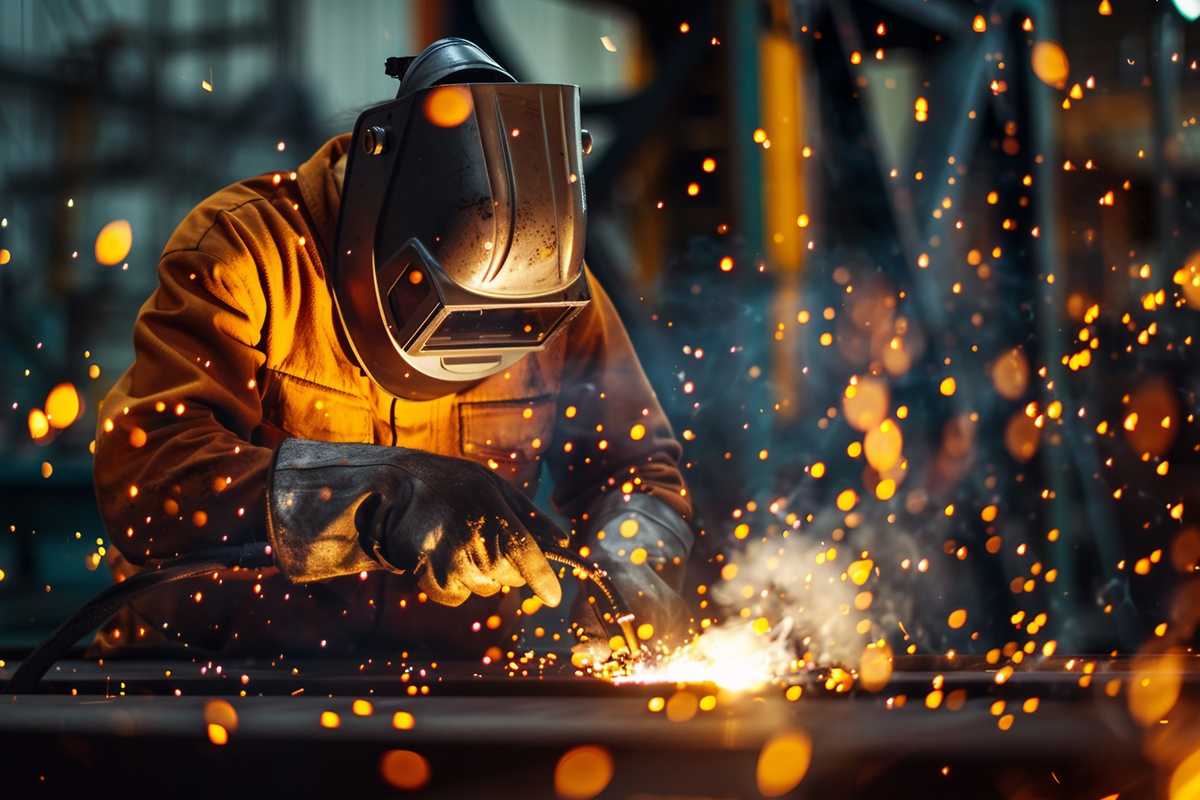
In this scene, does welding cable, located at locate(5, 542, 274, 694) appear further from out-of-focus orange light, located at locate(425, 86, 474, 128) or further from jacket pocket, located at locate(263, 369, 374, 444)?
out-of-focus orange light, located at locate(425, 86, 474, 128)

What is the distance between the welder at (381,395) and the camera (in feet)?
3.73

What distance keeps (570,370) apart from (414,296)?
0.43 meters

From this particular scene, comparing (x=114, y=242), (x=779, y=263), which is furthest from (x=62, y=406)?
(x=779, y=263)

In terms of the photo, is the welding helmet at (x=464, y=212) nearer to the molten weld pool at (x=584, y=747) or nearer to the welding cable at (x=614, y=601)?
the welding cable at (x=614, y=601)

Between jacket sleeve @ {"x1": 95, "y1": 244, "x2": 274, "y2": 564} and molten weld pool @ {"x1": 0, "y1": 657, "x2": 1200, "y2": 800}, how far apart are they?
0.24m

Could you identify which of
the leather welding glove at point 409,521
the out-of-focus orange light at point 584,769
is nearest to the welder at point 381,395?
the leather welding glove at point 409,521

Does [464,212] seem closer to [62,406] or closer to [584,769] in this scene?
[584,769]

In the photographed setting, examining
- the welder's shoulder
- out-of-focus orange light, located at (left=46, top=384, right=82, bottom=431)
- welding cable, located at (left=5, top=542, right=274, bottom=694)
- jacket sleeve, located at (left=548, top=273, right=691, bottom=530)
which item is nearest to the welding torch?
welding cable, located at (left=5, top=542, right=274, bottom=694)

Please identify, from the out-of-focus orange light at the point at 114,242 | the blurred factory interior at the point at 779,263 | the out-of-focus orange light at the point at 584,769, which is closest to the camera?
the out-of-focus orange light at the point at 584,769

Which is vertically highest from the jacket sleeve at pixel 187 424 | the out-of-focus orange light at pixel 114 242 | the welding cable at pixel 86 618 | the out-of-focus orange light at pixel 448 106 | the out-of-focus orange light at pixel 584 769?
the out-of-focus orange light at pixel 114 242

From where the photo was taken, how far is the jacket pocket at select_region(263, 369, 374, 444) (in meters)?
1.37

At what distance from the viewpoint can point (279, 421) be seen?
1380 millimetres

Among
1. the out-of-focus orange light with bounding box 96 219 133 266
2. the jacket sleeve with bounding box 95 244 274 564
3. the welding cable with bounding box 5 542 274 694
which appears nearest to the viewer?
the welding cable with bounding box 5 542 274 694

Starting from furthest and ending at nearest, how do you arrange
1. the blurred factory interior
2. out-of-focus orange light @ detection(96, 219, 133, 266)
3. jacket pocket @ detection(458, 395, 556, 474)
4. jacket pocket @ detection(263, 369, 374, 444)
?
out-of-focus orange light @ detection(96, 219, 133, 266)
the blurred factory interior
jacket pocket @ detection(458, 395, 556, 474)
jacket pocket @ detection(263, 369, 374, 444)
